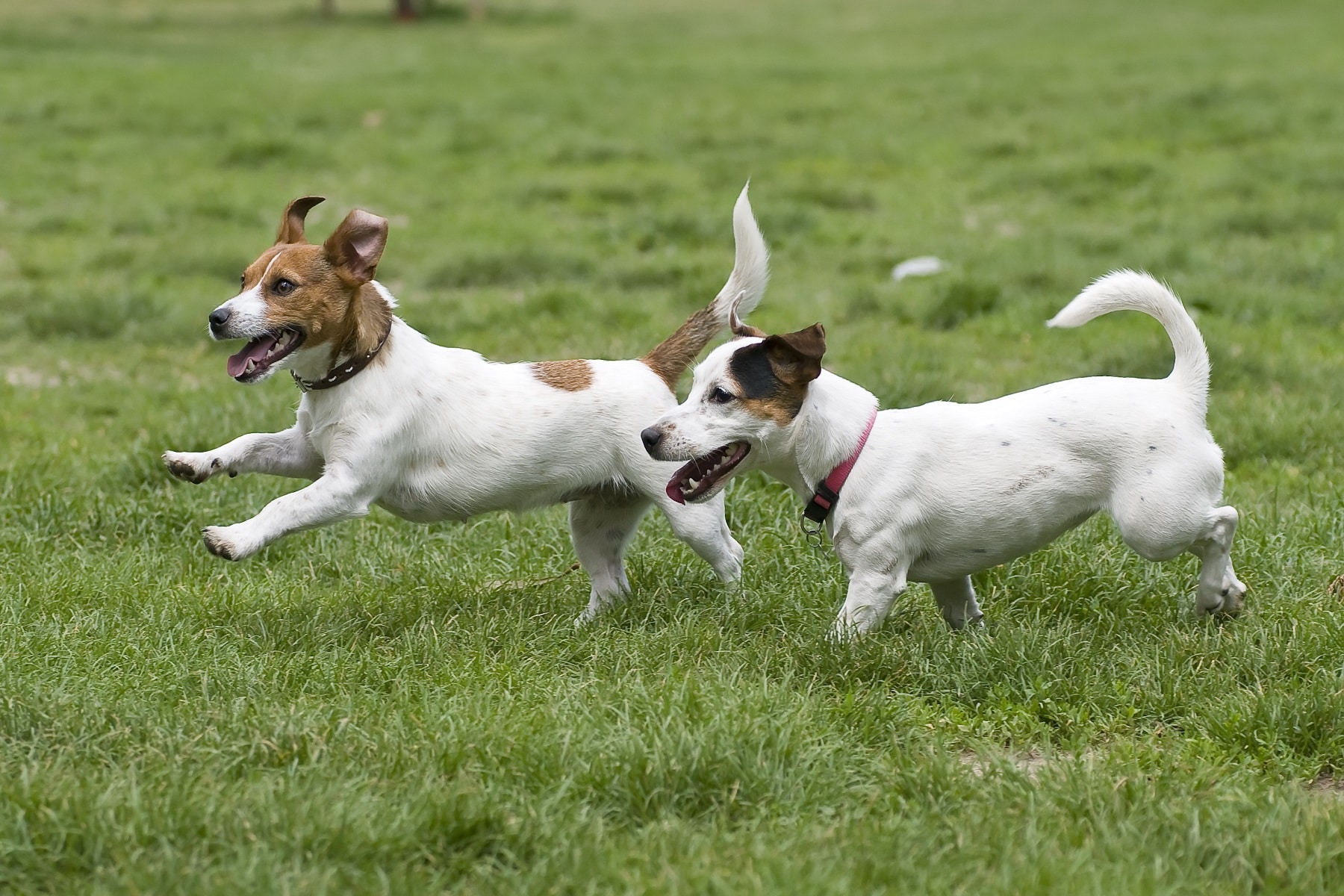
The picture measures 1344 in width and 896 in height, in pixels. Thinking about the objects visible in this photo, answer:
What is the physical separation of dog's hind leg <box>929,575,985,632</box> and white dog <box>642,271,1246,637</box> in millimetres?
252

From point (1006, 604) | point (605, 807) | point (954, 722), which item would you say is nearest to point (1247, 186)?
point (1006, 604)

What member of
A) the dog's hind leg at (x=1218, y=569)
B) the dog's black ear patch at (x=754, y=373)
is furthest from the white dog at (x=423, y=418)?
the dog's hind leg at (x=1218, y=569)

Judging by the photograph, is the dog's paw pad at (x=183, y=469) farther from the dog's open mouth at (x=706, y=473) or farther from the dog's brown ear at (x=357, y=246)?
the dog's open mouth at (x=706, y=473)

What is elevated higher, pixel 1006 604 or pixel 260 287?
pixel 260 287

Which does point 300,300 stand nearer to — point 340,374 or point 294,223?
point 340,374

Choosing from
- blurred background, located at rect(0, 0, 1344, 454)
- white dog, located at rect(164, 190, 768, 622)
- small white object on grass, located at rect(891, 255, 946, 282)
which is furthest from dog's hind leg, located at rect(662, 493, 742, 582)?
small white object on grass, located at rect(891, 255, 946, 282)

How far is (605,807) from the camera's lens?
3445 mm

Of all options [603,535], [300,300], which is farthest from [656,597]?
[300,300]

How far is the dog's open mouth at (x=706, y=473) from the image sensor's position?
14.6 ft

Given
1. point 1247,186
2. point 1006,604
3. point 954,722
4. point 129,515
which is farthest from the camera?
point 1247,186

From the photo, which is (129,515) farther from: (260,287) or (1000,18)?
(1000,18)

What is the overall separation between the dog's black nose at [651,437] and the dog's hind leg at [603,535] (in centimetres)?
86

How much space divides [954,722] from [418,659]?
1637 millimetres

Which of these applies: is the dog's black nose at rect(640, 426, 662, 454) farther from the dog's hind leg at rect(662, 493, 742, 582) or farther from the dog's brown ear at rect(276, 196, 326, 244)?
the dog's brown ear at rect(276, 196, 326, 244)
